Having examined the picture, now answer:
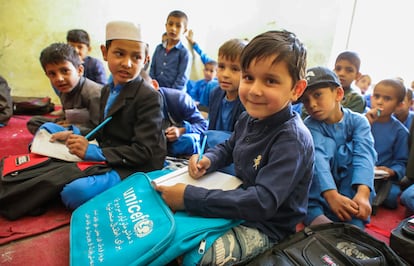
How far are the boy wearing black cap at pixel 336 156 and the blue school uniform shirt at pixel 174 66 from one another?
190cm

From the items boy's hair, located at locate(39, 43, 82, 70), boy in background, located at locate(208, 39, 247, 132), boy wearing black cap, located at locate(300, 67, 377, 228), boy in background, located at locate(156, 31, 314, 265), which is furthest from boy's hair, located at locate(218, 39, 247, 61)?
boy's hair, located at locate(39, 43, 82, 70)

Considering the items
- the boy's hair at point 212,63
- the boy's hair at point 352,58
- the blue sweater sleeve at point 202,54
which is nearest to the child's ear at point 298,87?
the boy's hair at point 352,58

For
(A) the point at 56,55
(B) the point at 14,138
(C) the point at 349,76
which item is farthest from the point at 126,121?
(C) the point at 349,76

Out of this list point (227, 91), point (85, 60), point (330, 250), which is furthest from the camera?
point (85, 60)

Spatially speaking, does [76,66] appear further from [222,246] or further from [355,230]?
[355,230]

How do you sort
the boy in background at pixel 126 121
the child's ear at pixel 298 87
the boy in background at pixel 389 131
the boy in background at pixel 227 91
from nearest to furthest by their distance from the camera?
the child's ear at pixel 298 87 → the boy in background at pixel 126 121 → the boy in background at pixel 227 91 → the boy in background at pixel 389 131

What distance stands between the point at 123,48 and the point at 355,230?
3.69ft

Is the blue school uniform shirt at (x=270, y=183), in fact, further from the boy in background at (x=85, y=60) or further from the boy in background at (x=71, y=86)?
the boy in background at (x=85, y=60)

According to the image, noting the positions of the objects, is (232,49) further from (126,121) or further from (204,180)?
(204,180)

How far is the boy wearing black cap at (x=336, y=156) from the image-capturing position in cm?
107

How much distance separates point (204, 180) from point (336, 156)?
67 centimetres

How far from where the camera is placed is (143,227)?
74 centimetres

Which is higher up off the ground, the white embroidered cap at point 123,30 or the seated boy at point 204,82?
the white embroidered cap at point 123,30

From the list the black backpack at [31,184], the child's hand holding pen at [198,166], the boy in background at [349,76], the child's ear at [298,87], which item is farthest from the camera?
the boy in background at [349,76]
